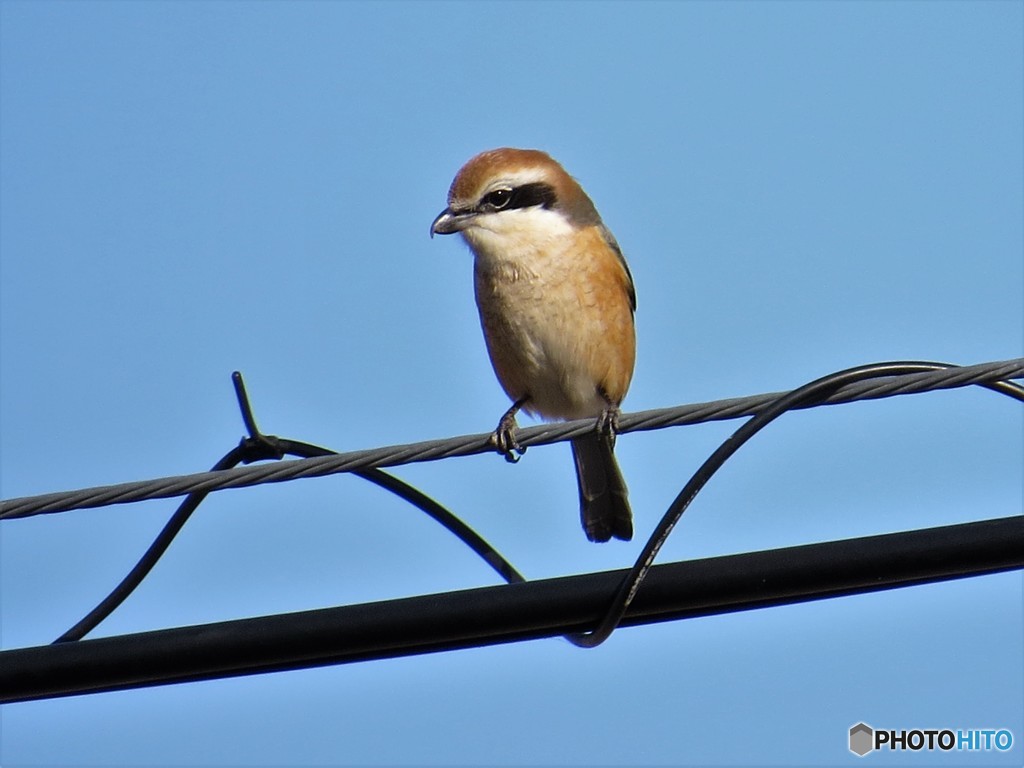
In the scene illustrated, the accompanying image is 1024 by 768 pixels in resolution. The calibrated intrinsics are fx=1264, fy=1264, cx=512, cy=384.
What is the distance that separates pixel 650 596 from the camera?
109 inches

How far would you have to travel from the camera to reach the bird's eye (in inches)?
204

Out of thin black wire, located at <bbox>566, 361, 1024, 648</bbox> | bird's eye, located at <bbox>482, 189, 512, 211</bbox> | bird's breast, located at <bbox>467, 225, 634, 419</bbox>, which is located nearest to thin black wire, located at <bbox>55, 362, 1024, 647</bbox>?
thin black wire, located at <bbox>566, 361, 1024, 648</bbox>

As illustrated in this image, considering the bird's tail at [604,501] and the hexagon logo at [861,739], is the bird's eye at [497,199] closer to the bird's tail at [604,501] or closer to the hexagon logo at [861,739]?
the bird's tail at [604,501]

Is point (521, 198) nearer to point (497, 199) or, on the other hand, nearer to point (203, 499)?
point (497, 199)

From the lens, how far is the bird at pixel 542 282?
5113 millimetres

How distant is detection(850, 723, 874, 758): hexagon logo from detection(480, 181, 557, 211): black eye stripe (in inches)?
→ 94.0

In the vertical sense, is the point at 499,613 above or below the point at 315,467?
below

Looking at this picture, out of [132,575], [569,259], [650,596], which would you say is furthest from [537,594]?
[569,259]

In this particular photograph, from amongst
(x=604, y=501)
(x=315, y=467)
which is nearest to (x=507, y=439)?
(x=315, y=467)

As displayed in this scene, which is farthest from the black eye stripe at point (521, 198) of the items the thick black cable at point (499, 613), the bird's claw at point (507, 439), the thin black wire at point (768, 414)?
the thick black cable at point (499, 613)

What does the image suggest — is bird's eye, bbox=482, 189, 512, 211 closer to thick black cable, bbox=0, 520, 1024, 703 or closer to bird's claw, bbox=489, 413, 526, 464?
bird's claw, bbox=489, 413, 526, 464

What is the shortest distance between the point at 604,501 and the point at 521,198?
1.41 m

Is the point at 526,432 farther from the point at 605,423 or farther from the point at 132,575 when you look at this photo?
the point at 132,575

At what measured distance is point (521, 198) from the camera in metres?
5.23
